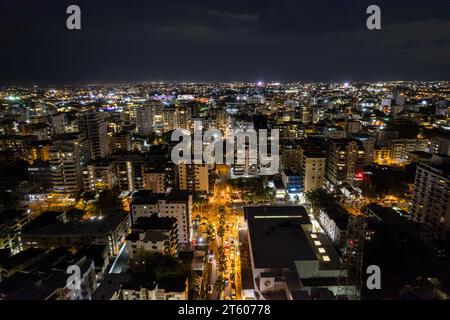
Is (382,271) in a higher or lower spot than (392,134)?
lower

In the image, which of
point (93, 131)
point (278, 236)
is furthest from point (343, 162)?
point (93, 131)

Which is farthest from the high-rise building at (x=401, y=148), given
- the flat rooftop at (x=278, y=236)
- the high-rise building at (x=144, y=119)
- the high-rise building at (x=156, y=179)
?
the high-rise building at (x=144, y=119)

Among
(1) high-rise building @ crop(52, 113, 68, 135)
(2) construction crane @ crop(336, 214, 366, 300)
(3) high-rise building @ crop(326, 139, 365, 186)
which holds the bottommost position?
(2) construction crane @ crop(336, 214, 366, 300)

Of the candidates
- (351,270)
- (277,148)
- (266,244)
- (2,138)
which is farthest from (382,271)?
(2,138)

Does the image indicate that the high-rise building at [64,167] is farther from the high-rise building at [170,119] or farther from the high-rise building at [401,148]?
the high-rise building at [401,148]

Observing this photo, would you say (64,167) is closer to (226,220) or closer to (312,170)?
(226,220)

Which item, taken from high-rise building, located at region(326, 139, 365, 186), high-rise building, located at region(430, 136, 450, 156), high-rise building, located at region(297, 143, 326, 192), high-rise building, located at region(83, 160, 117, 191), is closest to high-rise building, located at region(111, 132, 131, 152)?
high-rise building, located at region(83, 160, 117, 191)

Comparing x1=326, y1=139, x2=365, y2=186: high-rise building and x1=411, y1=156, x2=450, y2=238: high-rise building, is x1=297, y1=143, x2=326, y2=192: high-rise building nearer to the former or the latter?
x1=326, y1=139, x2=365, y2=186: high-rise building
